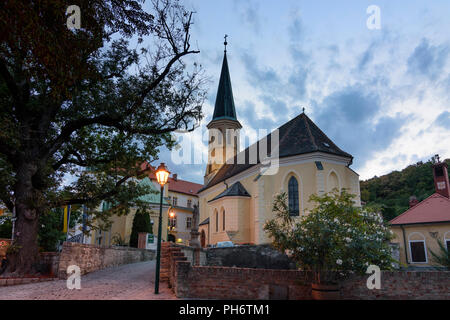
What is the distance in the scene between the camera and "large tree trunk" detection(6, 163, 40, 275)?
1201 cm

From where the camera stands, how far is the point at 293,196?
25.0 m

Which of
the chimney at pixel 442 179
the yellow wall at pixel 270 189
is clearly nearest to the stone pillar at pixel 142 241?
the yellow wall at pixel 270 189

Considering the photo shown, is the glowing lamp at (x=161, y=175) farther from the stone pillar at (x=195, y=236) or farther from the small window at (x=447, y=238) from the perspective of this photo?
the small window at (x=447, y=238)

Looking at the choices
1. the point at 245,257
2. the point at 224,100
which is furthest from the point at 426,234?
the point at 224,100

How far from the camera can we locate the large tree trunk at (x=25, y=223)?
12008mm

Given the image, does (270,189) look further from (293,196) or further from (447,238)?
(447,238)

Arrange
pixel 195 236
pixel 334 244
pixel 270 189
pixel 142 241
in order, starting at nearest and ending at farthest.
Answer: pixel 334 244, pixel 195 236, pixel 142 241, pixel 270 189

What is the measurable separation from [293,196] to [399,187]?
36.6 m

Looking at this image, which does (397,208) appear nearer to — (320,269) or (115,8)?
(320,269)

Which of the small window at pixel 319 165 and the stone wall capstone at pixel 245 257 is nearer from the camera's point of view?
the stone wall capstone at pixel 245 257

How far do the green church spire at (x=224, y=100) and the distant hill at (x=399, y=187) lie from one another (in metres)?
22.9

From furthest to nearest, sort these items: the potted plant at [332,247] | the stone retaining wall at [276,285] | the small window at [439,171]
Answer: the small window at [439,171], the stone retaining wall at [276,285], the potted plant at [332,247]

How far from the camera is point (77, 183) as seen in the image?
1485cm
